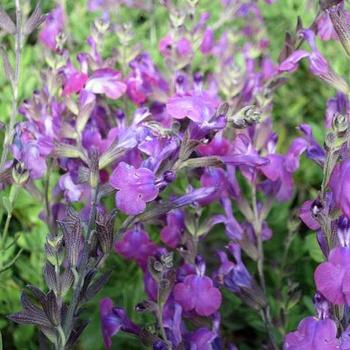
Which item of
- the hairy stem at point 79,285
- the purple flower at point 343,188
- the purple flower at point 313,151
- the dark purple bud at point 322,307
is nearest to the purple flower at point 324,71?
the purple flower at point 313,151

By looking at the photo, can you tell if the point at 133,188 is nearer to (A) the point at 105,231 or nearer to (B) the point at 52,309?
(A) the point at 105,231

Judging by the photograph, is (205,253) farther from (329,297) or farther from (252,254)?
(329,297)

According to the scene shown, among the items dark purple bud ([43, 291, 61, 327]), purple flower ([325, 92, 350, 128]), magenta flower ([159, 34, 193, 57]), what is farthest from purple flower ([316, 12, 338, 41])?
dark purple bud ([43, 291, 61, 327])

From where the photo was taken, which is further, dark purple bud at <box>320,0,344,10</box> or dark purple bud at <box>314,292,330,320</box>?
dark purple bud at <box>320,0,344,10</box>

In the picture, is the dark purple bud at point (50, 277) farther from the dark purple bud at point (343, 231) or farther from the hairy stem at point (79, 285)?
the dark purple bud at point (343, 231)

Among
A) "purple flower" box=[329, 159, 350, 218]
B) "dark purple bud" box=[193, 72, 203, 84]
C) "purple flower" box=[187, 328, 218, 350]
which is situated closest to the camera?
"purple flower" box=[329, 159, 350, 218]

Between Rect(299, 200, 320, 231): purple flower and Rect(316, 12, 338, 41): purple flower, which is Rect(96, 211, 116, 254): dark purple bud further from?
Rect(316, 12, 338, 41): purple flower

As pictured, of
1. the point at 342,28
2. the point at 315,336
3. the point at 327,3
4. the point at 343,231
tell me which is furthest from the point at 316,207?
the point at 327,3
